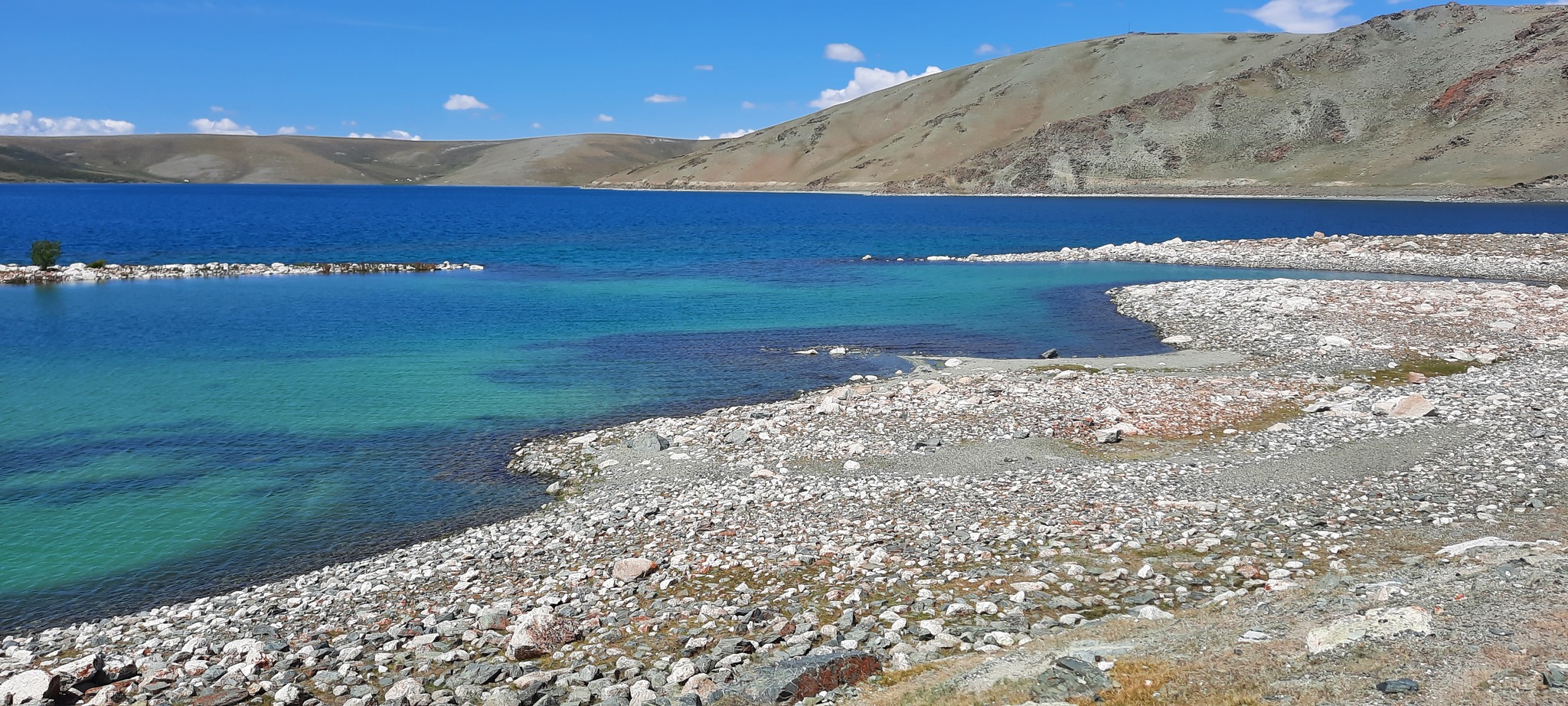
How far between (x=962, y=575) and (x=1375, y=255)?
6260 centimetres

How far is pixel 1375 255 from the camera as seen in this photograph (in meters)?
62.9

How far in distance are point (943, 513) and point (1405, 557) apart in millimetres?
6711

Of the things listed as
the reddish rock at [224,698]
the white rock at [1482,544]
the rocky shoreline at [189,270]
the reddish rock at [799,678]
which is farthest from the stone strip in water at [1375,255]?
the reddish rock at [224,698]

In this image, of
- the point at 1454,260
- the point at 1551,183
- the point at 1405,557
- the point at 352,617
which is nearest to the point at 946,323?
the point at 1405,557

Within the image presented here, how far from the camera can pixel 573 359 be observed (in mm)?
35656

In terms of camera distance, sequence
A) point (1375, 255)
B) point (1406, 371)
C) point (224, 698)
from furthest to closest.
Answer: point (1375, 255)
point (1406, 371)
point (224, 698)

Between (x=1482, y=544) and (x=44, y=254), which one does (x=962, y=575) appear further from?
(x=44, y=254)

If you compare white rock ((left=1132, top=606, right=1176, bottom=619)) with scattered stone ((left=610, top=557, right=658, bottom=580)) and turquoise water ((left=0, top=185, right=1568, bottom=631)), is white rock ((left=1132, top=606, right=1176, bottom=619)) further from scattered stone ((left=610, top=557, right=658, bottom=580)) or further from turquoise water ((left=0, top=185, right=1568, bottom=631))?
turquoise water ((left=0, top=185, right=1568, bottom=631))

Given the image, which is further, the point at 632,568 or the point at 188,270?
the point at 188,270

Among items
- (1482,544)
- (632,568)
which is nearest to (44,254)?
(632,568)

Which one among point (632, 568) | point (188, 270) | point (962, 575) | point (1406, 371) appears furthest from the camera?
point (188, 270)

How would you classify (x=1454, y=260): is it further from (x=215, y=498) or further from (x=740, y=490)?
(x=215, y=498)

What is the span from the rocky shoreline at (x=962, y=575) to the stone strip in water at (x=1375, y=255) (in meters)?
38.6

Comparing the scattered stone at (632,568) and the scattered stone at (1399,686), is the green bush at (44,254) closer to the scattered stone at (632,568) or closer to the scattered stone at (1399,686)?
the scattered stone at (632,568)
